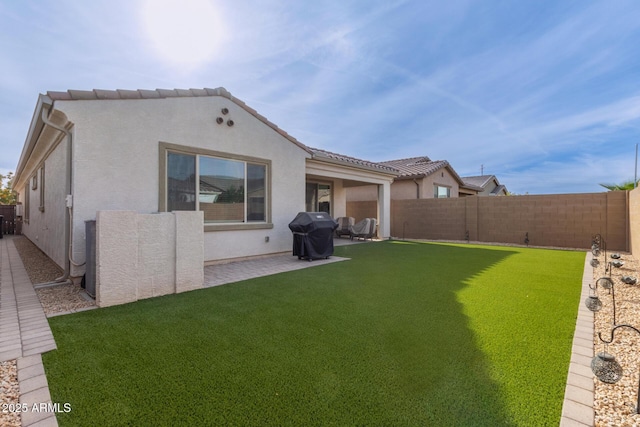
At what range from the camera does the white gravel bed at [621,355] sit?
2027 millimetres

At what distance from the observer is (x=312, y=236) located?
326 inches

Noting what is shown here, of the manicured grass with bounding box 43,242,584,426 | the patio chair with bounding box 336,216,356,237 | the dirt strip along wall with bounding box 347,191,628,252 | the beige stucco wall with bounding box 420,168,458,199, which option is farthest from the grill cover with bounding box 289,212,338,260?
the beige stucco wall with bounding box 420,168,458,199

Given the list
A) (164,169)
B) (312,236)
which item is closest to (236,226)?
(312,236)

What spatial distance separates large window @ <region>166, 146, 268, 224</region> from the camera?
6879 mm

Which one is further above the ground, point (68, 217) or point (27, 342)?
point (68, 217)

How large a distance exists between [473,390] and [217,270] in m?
5.88

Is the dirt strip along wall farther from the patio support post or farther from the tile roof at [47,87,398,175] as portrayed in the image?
the tile roof at [47,87,398,175]

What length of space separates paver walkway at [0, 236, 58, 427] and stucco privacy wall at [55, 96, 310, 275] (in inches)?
40.4

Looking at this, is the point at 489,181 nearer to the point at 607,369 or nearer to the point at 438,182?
the point at 438,182

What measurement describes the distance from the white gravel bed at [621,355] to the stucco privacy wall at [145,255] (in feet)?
17.7

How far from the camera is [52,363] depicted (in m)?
2.69

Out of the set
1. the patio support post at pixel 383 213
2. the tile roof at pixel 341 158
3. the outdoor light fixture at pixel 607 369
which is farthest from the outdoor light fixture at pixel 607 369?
the patio support post at pixel 383 213

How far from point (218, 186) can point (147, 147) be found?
184 cm

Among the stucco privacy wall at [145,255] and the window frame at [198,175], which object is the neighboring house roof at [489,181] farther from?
the stucco privacy wall at [145,255]
